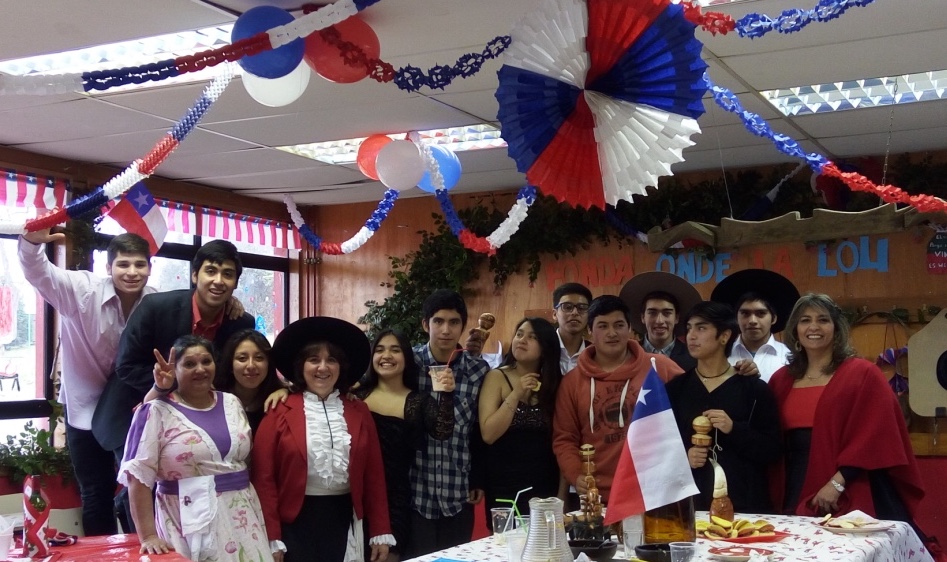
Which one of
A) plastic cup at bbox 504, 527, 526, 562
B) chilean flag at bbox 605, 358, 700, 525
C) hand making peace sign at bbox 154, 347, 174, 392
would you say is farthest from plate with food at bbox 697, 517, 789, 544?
Result: hand making peace sign at bbox 154, 347, 174, 392

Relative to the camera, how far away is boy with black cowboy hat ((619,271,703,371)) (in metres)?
4.39

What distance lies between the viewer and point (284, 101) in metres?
3.82

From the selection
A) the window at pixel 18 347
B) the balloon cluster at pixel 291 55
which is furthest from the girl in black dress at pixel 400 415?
the window at pixel 18 347

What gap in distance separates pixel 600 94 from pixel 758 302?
1.57m

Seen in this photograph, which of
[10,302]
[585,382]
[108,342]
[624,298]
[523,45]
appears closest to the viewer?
[523,45]

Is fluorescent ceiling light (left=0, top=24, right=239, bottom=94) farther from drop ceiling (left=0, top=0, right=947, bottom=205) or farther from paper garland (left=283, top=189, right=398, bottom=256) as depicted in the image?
paper garland (left=283, top=189, right=398, bottom=256)

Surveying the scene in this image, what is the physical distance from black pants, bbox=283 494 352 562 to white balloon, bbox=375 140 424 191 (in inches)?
80.3

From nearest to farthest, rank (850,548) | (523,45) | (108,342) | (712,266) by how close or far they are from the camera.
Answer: (850,548)
(523,45)
(108,342)
(712,266)

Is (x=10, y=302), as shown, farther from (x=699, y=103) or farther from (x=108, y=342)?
(x=699, y=103)

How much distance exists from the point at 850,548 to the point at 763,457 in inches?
29.0

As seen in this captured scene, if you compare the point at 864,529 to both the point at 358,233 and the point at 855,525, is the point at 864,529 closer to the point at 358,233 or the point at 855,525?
the point at 855,525

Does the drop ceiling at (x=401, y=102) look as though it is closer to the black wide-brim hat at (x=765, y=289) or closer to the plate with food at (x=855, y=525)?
the black wide-brim hat at (x=765, y=289)

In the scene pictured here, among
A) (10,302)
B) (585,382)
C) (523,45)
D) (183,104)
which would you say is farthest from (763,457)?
(10,302)

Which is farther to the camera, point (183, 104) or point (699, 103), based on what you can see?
point (183, 104)
